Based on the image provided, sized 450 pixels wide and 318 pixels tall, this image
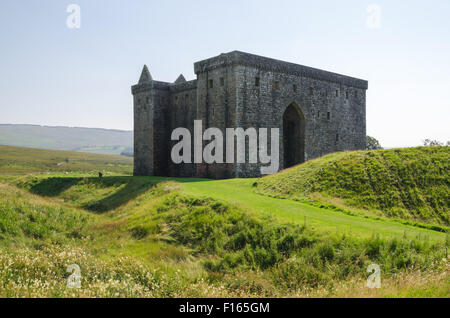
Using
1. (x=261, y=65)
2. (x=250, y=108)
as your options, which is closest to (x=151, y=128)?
(x=250, y=108)

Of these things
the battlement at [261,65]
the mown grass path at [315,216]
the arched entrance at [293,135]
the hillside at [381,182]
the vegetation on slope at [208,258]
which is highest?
the battlement at [261,65]

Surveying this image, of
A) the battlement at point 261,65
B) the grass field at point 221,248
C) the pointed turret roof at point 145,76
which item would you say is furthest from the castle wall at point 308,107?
the pointed turret roof at point 145,76

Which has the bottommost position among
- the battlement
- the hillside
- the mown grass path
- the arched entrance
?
the mown grass path

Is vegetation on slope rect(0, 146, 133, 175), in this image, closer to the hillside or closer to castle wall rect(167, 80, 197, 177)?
castle wall rect(167, 80, 197, 177)

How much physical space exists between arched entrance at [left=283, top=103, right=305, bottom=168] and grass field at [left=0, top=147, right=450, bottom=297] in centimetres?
1376

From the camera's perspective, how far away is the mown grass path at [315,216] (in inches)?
524

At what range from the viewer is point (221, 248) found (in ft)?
47.4

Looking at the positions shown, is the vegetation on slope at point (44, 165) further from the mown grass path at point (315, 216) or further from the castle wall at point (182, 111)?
the mown grass path at point (315, 216)

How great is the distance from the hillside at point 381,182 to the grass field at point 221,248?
640mm

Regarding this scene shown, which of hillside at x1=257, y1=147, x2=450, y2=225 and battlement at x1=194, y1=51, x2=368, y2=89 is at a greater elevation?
battlement at x1=194, y1=51, x2=368, y2=89

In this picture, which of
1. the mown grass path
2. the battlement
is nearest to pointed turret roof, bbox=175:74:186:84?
the battlement

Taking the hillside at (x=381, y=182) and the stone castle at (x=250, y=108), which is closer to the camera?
the hillside at (x=381, y=182)

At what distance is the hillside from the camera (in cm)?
1852
